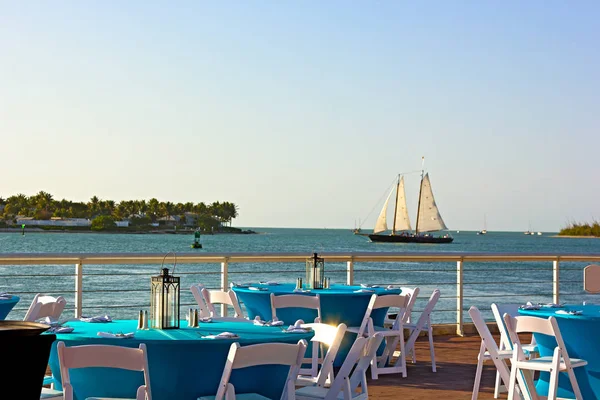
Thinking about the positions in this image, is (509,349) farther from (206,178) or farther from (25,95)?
(206,178)

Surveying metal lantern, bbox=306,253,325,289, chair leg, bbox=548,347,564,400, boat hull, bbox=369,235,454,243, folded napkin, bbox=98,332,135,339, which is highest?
boat hull, bbox=369,235,454,243

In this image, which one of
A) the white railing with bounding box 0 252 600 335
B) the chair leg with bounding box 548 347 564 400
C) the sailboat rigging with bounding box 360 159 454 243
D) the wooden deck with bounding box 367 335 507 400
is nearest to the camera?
the chair leg with bounding box 548 347 564 400

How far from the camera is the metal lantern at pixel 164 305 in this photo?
5.59 m

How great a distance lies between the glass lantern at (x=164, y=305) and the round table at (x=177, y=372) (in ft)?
0.83

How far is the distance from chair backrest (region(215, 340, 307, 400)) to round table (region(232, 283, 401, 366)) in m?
3.31

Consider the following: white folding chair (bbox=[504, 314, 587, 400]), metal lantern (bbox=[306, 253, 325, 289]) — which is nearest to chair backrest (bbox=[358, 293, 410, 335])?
metal lantern (bbox=[306, 253, 325, 289])

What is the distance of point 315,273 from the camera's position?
885 centimetres

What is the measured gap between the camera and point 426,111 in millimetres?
29094

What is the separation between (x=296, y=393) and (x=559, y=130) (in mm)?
23306

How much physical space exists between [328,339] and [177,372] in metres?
0.96

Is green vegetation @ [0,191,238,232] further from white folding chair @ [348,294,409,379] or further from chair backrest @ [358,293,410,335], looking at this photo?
chair backrest @ [358,293,410,335]

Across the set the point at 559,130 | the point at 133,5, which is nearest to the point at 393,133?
the point at 559,130

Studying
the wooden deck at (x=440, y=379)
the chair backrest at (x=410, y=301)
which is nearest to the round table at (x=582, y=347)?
the wooden deck at (x=440, y=379)

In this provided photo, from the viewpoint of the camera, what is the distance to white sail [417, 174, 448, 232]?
213ft
